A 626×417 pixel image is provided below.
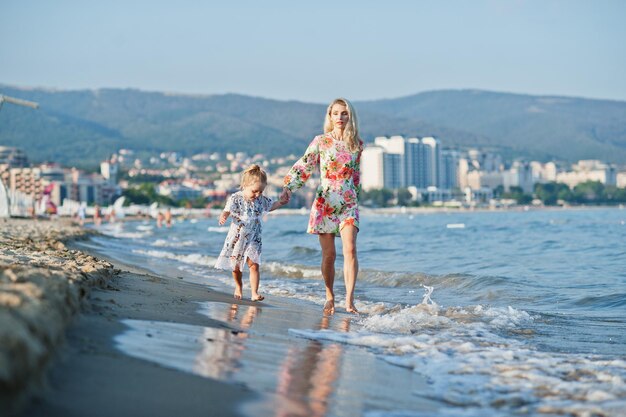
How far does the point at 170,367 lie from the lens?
10.7ft

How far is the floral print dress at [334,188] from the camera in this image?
6.14 m

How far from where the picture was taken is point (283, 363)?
3.77 m

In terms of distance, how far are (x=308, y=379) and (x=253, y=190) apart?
3385 millimetres

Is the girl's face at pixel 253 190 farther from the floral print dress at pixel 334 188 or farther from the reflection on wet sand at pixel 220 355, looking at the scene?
the reflection on wet sand at pixel 220 355

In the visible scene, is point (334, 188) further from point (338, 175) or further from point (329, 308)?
point (329, 308)

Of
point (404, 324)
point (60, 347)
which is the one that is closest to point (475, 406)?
point (60, 347)

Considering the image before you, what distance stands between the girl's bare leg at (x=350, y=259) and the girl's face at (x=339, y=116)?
0.69 m

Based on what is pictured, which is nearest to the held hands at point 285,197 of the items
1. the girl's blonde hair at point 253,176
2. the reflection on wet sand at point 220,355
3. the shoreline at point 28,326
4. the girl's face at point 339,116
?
the girl's blonde hair at point 253,176

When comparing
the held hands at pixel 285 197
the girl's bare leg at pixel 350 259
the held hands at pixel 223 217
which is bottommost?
the girl's bare leg at pixel 350 259

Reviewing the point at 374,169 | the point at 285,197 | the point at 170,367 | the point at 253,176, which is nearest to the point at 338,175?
the point at 285,197

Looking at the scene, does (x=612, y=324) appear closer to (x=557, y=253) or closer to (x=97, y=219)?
(x=557, y=253)

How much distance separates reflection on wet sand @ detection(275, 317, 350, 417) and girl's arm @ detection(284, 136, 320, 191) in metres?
1.91

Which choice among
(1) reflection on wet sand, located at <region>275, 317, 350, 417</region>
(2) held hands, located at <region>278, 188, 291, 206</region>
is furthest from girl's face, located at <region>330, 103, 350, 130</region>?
(1) reflection on wet sand, located at <region>275, 317, 350, 417</region>

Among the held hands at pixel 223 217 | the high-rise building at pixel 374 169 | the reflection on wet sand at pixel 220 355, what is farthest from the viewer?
the high-rise building at pixel 374 169
